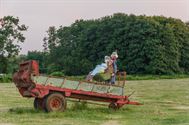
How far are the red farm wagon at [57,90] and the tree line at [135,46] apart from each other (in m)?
66.7

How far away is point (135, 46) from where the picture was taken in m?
88.9

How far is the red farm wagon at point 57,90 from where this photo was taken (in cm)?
1802

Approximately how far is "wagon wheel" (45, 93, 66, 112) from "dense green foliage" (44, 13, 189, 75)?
222 ft

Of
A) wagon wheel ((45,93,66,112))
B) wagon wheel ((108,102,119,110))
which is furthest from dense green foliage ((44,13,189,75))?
wagon wheel ((45,93,66,112))

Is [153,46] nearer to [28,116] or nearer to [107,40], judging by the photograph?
[107,40]

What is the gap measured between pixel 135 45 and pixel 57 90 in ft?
233

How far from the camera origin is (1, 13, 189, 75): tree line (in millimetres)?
87875

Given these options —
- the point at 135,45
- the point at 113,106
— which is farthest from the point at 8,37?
the point at 113,106

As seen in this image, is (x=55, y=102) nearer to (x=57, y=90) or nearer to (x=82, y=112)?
(x=57, y=90)

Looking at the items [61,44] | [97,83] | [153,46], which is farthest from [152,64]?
[97,83]

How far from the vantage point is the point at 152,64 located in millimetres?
86375

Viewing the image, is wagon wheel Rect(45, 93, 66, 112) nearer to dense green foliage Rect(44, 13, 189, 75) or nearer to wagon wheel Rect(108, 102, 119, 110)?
wagon wheel Rect(108, 102, 119, 110)

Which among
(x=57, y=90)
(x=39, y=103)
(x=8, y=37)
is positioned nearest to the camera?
(x=57, y=90)

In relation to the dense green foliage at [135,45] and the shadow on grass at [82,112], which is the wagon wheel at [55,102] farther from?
the dense green foliage at [135,45]
